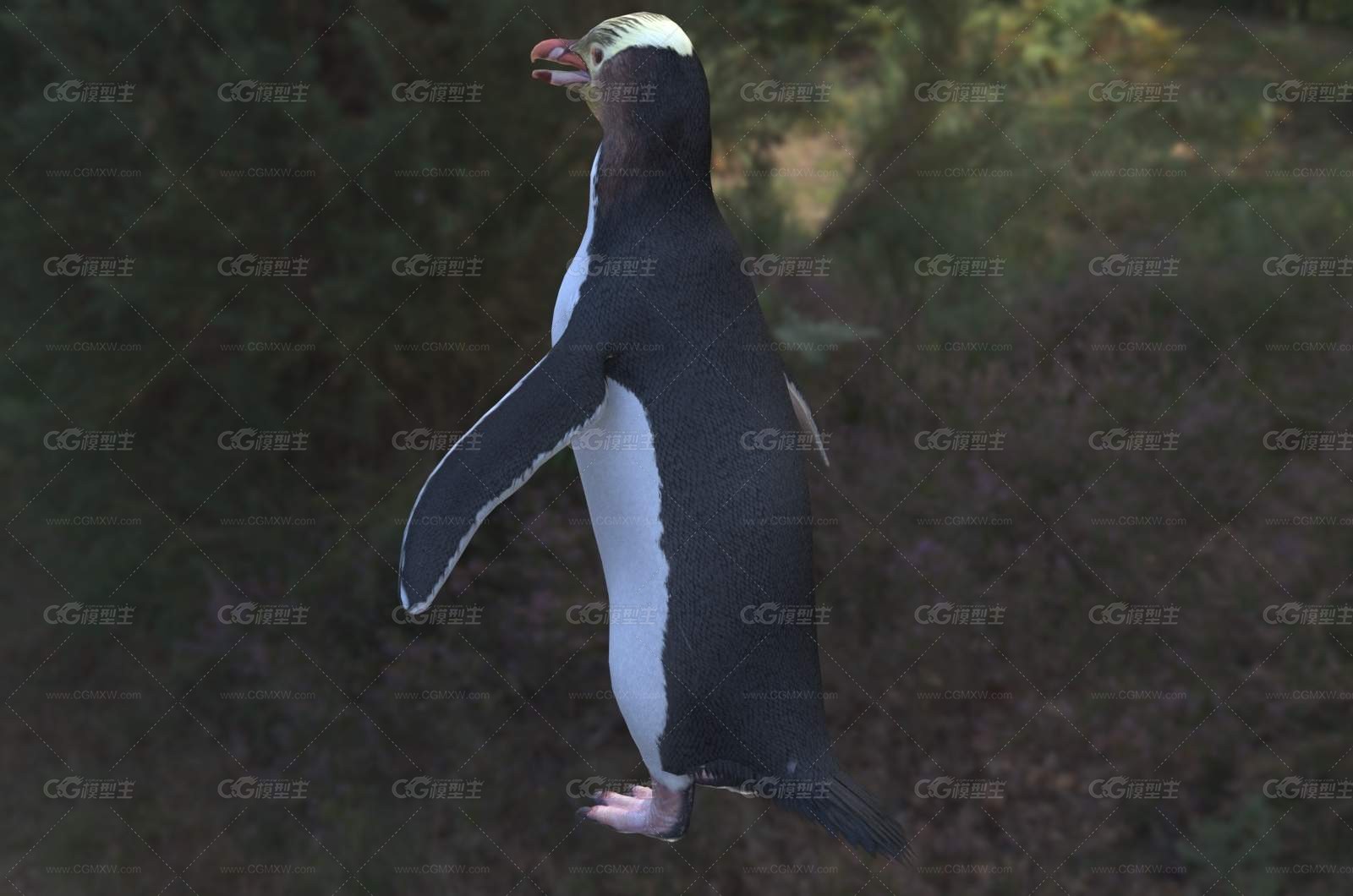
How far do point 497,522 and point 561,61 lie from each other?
4.59 metres

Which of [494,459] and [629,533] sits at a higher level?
[494,459]

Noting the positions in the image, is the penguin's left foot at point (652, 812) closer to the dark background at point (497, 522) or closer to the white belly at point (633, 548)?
the white belly at point (633, 548)

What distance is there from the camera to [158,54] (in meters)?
5.71

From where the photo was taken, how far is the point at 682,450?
7.52 ft

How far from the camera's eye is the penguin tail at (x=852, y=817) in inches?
89.7

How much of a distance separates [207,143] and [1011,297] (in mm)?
4720

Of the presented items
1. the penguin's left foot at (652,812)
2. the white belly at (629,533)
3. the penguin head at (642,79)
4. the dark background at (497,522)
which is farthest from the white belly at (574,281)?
the dark background at (497,522)

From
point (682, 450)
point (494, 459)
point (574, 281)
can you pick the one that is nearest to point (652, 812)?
point (682, 450)

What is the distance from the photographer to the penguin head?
85.0 inches

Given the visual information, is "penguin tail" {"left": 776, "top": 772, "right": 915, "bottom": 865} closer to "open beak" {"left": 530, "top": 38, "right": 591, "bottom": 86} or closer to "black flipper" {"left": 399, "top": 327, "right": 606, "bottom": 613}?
"black flipper" {"left": 399, "top": 327, "right": 606, "bottom": 613}

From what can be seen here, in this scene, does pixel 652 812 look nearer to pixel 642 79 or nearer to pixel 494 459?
pixel 494 459

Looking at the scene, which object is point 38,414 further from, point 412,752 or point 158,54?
point 412,752

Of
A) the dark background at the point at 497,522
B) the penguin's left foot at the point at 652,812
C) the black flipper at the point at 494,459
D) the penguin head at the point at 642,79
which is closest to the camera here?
the black flipper at the point at 494,459

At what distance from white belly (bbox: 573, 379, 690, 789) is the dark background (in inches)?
114
